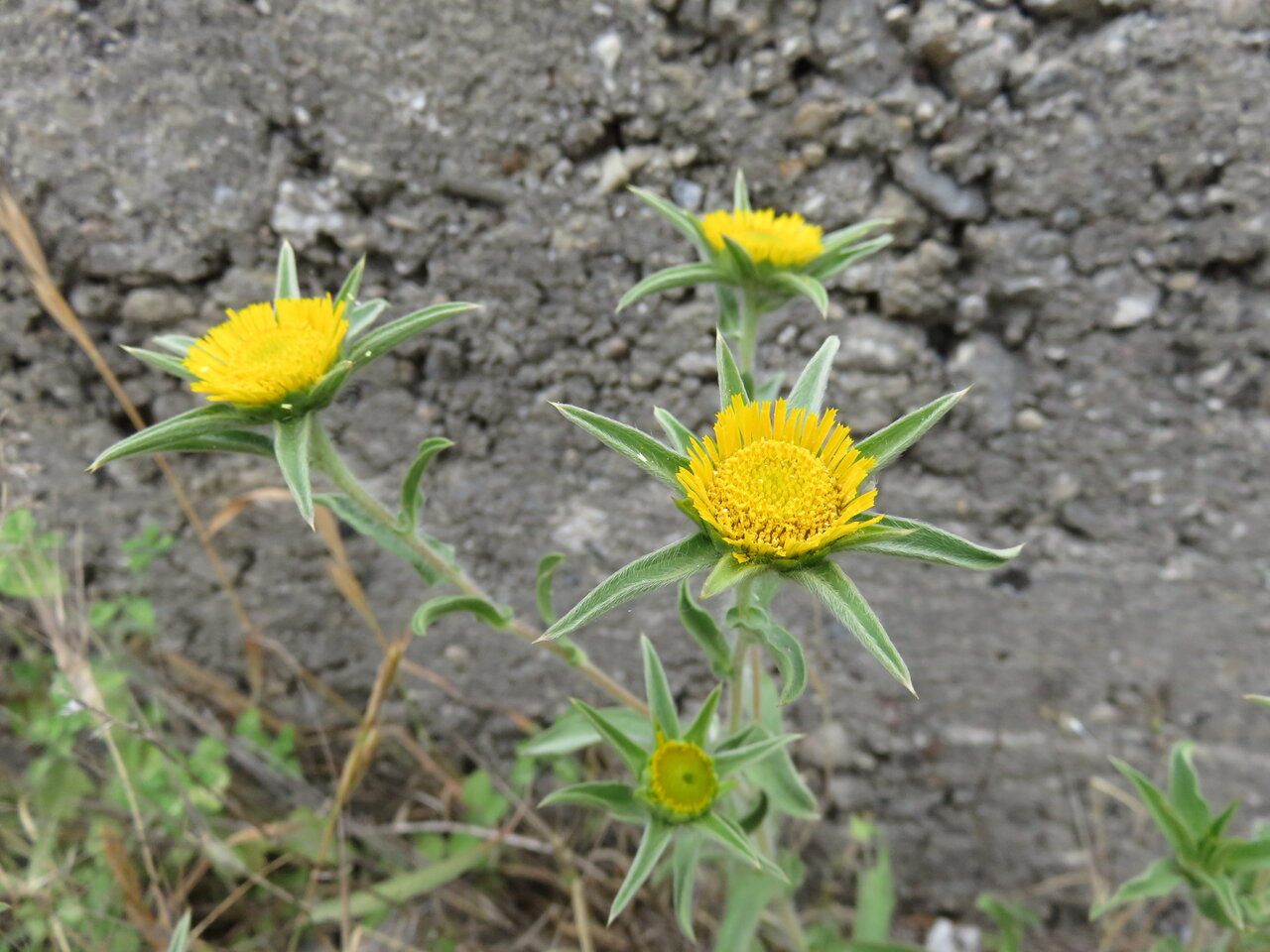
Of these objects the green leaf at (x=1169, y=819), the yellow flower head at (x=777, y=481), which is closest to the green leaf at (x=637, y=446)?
the yellow flower head at (x=777, y=481)

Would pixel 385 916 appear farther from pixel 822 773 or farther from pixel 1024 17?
pixel 1024 17

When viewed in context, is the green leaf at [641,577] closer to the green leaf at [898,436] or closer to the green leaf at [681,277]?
the green leaf at [898,436]

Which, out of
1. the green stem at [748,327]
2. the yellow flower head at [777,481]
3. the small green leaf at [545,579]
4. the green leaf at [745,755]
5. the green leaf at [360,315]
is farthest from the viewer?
the green stem at [748,327]

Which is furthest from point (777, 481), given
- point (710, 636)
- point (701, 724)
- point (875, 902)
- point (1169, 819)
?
point (875, 902)

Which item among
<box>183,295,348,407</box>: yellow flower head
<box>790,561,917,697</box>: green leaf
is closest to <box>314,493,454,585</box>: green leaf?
<box>183,295,348,407</box>: yellow flower head

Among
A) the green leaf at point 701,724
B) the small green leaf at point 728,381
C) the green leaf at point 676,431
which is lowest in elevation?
the green leaf at point 701,724

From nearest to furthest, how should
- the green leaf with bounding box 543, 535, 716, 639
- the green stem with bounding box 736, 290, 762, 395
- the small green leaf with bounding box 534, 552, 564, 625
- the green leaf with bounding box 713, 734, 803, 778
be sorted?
the green leaf with bounding box 543, 535, 716, 639 → the green leaf with bounding box 713, 734, 803, 778 → the small green leaf with bounding box 534, 552, 564, 625 → the green stem with bounding box 736, 290, 762, 395

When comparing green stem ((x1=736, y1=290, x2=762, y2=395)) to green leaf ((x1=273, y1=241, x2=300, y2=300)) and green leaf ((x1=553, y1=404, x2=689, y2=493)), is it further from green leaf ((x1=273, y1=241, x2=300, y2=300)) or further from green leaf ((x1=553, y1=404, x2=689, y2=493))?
green leaf ((x1=273, y1=241, x2=300, y2=300))
